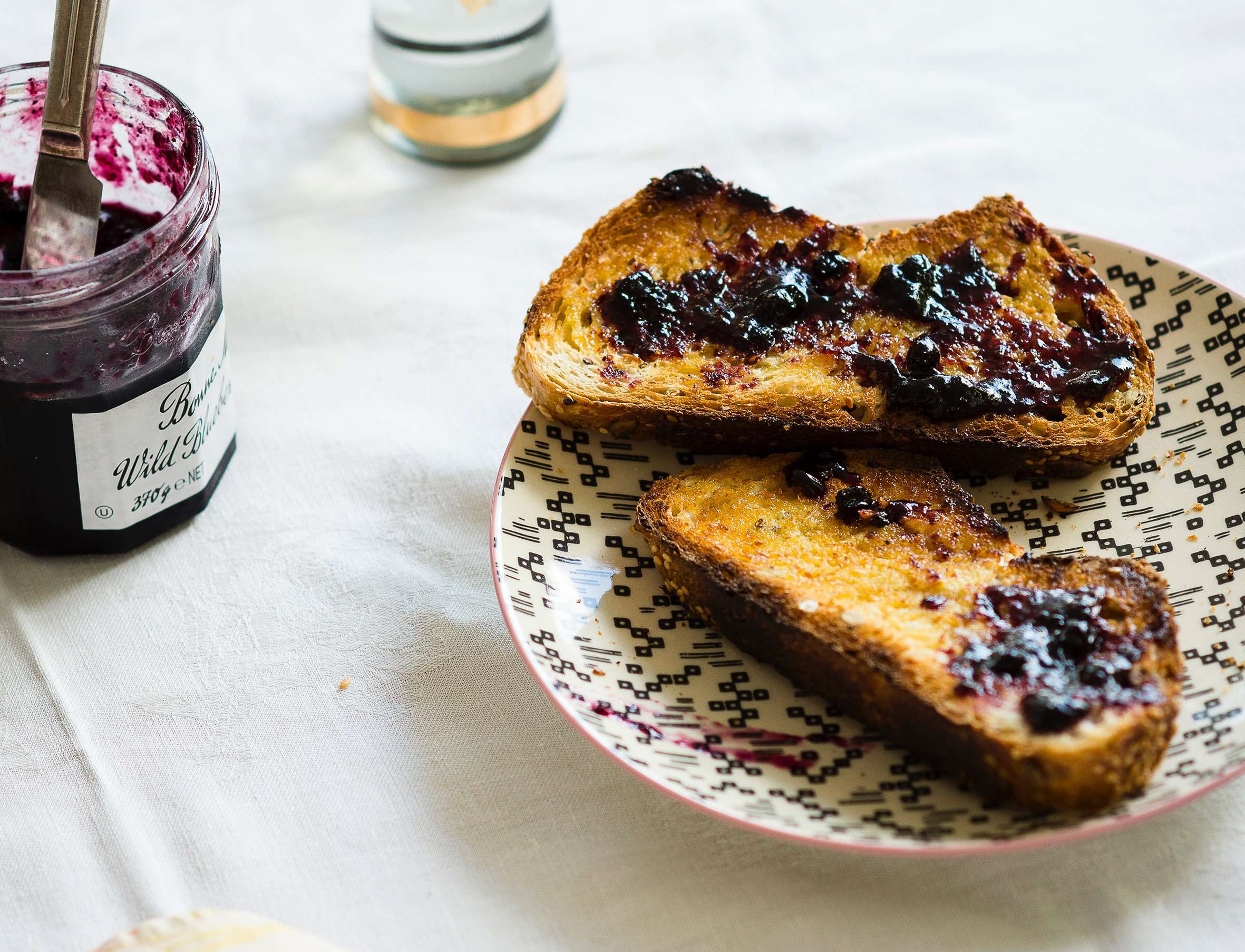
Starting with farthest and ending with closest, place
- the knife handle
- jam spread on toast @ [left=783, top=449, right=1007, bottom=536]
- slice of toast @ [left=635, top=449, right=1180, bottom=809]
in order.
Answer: jam spread on toast @ [left=783, top=449, right=1007, bottom=536] < the knife handle < slice of toast @ [left=635, top=449, right=1180, bottom=809]

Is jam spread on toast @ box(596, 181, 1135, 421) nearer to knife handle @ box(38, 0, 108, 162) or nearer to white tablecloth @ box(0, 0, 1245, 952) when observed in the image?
white tablecloth @ box(0, 0, 1245, 952)

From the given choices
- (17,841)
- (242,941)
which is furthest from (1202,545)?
(17,841)

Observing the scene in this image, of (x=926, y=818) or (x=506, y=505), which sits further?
(x=506, y=505)

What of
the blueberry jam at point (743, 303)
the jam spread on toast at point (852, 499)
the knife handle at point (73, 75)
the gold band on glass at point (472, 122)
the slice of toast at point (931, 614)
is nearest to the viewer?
the slice of toast at point (931, 614)

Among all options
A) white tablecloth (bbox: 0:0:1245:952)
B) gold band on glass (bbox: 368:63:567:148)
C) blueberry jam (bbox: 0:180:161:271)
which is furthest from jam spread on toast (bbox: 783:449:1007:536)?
gold band on glass (bbox: 368:63:567:148)

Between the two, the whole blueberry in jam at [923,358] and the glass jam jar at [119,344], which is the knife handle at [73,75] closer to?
the glass jam jar at [119,344]

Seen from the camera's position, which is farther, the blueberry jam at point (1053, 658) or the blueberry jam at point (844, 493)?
the blueberry jam at point (844, 493)

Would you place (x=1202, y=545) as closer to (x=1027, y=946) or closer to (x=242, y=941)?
(x=1027, y=946)

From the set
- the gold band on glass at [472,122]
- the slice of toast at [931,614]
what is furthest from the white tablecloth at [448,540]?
the slice of toast at [931,614]
